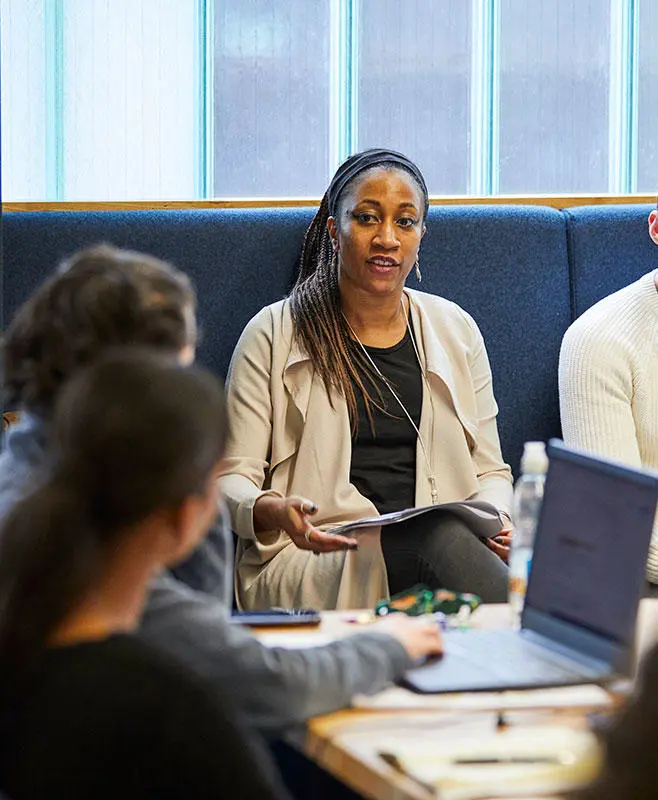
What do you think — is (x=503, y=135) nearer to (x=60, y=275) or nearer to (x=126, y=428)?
(x=60, y=275)

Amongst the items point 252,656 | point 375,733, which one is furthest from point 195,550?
point 375,733

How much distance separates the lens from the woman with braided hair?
8.68 ft

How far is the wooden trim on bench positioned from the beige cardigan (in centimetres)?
43

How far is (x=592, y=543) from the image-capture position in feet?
5.37

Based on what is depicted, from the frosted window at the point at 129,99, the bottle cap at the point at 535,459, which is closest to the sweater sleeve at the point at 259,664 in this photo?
the bottle cap at the point at 535,459

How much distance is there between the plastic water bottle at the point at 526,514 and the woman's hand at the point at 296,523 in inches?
17.4

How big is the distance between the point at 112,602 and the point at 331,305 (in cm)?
184

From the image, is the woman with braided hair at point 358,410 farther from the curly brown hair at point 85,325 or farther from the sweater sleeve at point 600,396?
the curly brown hair at point 85,325

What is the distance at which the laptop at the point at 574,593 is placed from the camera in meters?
1.58

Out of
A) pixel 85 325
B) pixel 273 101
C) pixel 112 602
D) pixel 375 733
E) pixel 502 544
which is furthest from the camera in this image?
pixel 273 101

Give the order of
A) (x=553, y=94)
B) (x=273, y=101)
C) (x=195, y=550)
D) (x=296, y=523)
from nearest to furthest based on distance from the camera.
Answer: (x=195, y=550) < (x=296, y=523) < (x=273, y=101) < (x=553, y=94)

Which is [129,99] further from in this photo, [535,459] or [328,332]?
[535,459]

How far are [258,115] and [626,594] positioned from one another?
3177 mm

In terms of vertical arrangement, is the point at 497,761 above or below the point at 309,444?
below
